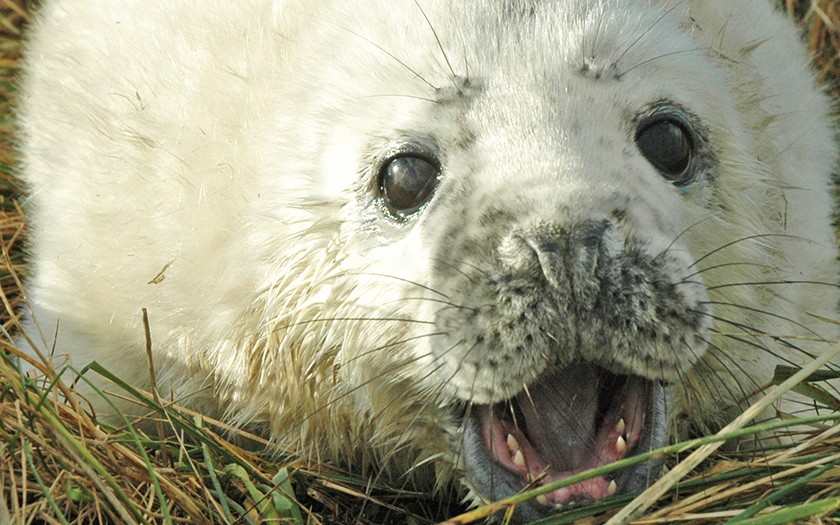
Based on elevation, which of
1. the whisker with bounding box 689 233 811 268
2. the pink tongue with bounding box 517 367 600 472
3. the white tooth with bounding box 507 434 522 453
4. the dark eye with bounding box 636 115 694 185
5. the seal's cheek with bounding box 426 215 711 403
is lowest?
the white tooth with bounding box 507 434 522 453

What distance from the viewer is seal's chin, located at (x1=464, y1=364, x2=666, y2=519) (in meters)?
2.48

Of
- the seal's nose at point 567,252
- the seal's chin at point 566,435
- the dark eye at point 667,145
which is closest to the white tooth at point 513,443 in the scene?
the seal's chin at point 566,435

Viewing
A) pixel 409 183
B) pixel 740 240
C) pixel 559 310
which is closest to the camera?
pixel 559 310

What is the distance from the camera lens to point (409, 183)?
→ 2695 mm

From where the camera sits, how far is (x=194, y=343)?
300 centimetres

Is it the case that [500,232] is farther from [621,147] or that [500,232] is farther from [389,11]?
[389,11]

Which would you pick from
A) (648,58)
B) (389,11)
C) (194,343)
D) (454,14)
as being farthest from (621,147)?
(194,343)

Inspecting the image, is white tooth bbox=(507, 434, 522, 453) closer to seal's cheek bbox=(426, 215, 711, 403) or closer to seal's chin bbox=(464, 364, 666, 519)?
seal's chin bbox=(464, 364, 666, 519)

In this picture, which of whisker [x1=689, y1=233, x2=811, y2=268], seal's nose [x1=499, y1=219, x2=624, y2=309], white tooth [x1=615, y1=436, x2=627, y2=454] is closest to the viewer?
seal's nose [x1=499, y1=219, x2=624, y2=309]

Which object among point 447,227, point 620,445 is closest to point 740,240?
point 620,445

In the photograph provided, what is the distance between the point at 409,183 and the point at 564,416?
0.63 meters

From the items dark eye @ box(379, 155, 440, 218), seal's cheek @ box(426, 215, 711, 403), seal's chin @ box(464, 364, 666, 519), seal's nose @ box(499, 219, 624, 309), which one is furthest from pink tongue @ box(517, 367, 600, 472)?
dark eye @ box(379, 155, 440, 218)

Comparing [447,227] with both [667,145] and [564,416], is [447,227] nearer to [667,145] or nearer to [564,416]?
[564,416]

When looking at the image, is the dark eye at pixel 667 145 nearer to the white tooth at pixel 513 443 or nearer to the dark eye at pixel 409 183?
the dark eye at pixel 409 183
